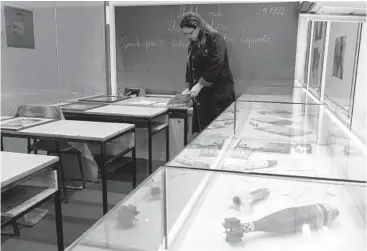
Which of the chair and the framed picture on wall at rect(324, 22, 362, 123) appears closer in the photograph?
the framed picture on wall at rect(324, 22, 362, 123)

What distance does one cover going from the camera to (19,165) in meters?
1.84

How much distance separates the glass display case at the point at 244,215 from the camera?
116cm

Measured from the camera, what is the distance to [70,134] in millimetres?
2439

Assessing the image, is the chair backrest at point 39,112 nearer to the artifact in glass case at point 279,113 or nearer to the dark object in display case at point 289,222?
the artifact in glass case at point 279,113

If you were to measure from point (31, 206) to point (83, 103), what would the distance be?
86.5 inches

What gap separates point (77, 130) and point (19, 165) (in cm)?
76

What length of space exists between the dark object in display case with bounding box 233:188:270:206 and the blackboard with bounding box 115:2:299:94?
275cm

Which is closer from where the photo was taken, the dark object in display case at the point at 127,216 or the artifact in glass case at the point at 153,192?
the dark object in display case at the point at 127,216

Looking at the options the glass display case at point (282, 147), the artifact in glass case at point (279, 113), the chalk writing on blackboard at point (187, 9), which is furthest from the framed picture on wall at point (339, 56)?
the chalk writing on blackboard at point (187, 9)

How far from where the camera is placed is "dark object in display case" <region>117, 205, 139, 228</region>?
3.30 ft

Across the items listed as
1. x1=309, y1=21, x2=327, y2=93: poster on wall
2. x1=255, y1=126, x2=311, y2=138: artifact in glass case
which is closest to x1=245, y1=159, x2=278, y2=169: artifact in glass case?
x1=255, y1=126, x2=311, y2=138: artifact in glass case

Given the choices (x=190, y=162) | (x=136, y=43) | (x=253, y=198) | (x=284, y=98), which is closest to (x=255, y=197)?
(x=253, y=198)

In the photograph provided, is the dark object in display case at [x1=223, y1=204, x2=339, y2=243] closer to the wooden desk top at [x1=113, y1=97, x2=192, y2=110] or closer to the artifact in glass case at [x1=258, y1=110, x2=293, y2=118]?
the artifact in glass case at [x1=258, y1=110, x2=293, y2=118]

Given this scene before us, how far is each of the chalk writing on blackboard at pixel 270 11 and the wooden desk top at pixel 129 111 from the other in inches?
64.6
